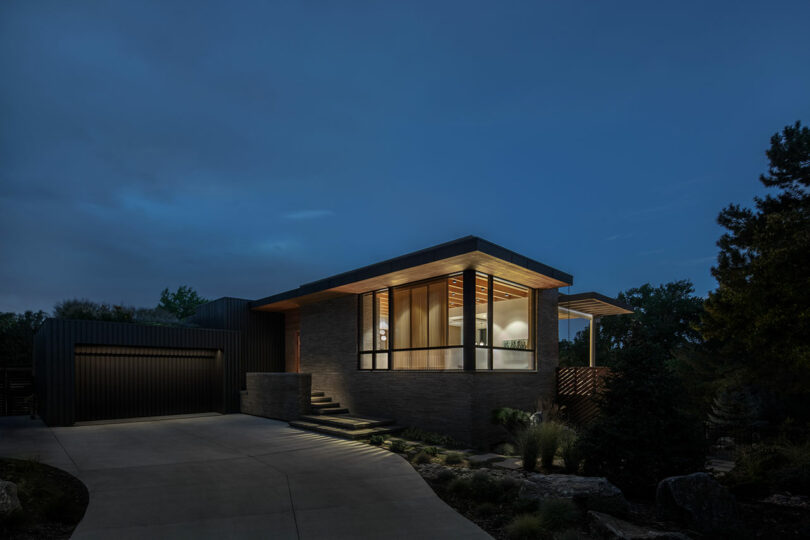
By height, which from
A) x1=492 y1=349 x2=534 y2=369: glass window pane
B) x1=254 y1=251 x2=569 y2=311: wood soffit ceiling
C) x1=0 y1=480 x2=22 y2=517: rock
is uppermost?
x1=254 y1=251 x2=569 y2=311: wood soffit ceiling

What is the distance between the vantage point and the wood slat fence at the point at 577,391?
43.0ft

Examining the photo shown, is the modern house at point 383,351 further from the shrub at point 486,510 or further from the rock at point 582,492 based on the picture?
the shrub at point 486,510

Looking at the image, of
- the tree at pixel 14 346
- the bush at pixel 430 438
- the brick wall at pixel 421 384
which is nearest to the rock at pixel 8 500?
the bush at pixel 430 438

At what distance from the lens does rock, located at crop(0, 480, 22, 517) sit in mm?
4535

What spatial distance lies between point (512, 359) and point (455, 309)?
2.17 meters

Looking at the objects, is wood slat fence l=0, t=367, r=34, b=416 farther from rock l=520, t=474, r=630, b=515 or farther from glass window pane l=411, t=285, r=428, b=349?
rock l=520, t=474, r=630, b=515

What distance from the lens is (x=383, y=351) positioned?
1308cm

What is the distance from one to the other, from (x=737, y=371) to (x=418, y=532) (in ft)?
41.2

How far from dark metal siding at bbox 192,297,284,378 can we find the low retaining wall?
2.51 meters

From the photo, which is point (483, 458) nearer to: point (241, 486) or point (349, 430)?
point (349, 430)

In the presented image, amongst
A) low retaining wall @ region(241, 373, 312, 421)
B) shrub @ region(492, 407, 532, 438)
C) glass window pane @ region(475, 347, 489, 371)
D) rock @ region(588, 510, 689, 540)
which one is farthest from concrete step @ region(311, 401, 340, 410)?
rock @ region(588, 510, 689, 540)

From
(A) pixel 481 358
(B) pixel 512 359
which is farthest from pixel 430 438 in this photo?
(B) pixel 512 359

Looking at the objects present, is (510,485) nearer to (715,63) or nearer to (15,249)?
(15,249)

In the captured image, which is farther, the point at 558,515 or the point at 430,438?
the point at 430,438
